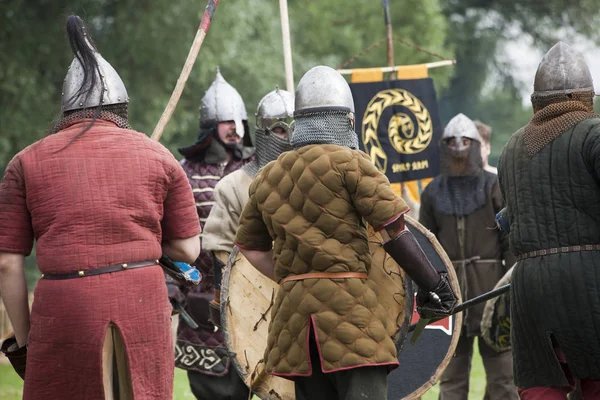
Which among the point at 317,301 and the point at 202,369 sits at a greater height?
the point at 317,301

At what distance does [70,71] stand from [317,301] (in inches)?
51.6

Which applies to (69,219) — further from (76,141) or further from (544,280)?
(544,280)

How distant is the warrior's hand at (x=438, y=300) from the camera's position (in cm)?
474

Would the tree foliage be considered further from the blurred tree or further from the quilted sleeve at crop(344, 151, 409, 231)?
the quilted sleeve at crop(344, 151, 409, 231)

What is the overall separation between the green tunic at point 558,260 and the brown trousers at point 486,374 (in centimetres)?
261

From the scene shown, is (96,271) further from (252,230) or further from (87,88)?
(252,230)

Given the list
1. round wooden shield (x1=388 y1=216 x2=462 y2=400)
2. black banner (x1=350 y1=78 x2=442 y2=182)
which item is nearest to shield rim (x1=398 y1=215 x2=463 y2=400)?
round wooden shield (x1=388 y1=216 x2=462 y2=400)

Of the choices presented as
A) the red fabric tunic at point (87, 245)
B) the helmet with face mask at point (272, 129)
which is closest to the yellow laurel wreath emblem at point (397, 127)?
the helmet with face mask at point (272, 129)

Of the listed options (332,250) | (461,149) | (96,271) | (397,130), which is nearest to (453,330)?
(332,250)

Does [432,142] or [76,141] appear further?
[432,142]

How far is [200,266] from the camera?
6.89 meters

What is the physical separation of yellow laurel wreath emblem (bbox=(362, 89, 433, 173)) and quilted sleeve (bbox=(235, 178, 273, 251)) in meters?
5.13

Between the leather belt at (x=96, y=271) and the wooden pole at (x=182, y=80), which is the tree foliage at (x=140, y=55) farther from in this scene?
the leather belt at (x=96, y=271)

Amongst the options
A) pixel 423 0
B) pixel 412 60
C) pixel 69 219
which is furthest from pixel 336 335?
pixel 423 0
